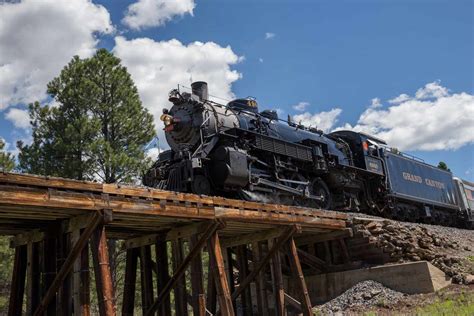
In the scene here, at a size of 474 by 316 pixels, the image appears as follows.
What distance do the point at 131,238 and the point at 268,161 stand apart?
496 cm

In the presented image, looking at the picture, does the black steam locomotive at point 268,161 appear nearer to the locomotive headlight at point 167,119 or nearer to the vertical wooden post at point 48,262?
the locomotive headlight at point 167,119

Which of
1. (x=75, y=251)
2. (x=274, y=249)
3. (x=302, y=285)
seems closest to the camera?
(x=75, y=251)

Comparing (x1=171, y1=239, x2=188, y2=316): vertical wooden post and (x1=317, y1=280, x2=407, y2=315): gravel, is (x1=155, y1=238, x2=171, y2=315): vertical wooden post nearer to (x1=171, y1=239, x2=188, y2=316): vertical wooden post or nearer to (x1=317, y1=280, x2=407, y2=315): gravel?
(x1=171, y1=239, x2=188, y2=316): vertical wooden post

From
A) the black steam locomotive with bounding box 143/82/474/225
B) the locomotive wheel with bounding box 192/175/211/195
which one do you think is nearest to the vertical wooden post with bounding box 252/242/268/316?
the black steam locomotive with bounding box 143/82/474/225

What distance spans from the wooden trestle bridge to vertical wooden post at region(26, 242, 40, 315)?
0.05 feet

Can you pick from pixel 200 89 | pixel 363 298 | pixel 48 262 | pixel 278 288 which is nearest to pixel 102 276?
pixel 48 262

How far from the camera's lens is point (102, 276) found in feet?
21.7

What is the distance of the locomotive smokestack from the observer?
14166 millimetres

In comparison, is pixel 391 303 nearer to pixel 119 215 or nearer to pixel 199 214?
pixel 199 214

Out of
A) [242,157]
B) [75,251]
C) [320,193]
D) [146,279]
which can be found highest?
[242,157]

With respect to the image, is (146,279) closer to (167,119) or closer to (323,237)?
Result: (323,237)

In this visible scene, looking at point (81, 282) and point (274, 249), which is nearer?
point (81, 282)

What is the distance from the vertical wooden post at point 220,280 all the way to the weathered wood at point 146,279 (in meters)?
1.78

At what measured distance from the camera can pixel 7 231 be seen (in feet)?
26.6
